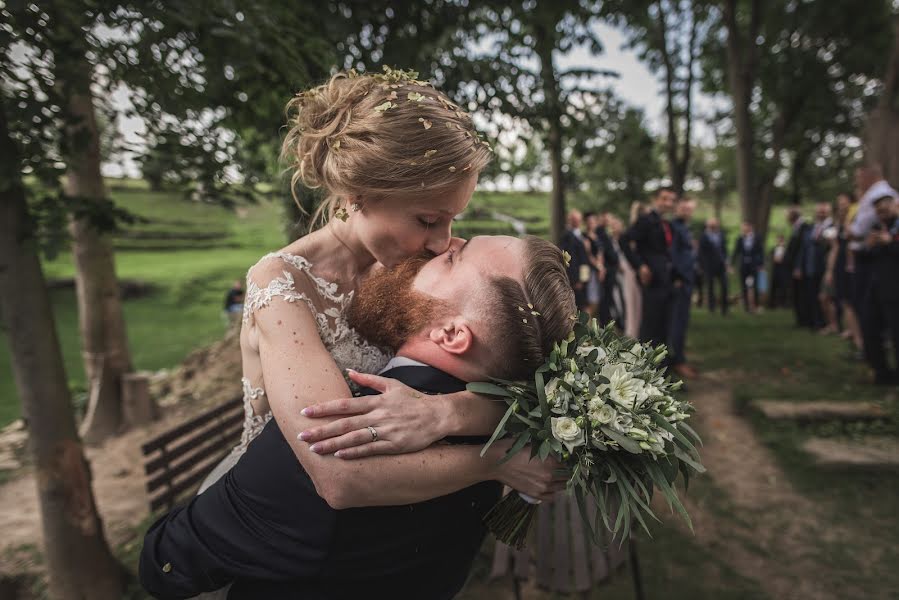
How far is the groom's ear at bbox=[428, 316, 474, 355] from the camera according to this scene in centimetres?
146

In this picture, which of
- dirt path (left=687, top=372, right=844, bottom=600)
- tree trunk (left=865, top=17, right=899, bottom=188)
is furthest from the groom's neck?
tree trunk (left=865, top=17, right=899, bottom=188)

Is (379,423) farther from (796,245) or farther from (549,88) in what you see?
(796,245)

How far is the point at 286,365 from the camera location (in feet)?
4.74

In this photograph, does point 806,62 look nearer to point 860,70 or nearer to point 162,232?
point 860,70

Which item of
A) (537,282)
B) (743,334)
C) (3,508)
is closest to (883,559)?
(537,282)

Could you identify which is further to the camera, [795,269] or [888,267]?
[795,269]

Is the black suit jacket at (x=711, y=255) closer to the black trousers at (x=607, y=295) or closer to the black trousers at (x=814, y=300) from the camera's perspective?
the black trousers at (x=814, y=300)

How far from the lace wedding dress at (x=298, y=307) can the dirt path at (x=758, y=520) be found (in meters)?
3.75

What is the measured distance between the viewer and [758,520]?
4.64 m

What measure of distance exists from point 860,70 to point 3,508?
75.0ft

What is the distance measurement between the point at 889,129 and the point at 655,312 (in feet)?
21.1

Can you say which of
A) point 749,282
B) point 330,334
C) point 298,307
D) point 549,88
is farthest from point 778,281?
point 298,307

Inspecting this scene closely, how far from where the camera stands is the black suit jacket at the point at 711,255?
11.7m

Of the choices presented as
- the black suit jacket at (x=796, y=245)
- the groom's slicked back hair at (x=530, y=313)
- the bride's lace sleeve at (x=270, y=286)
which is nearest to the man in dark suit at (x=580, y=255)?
the black suit jacket at (x=796, y=245)
